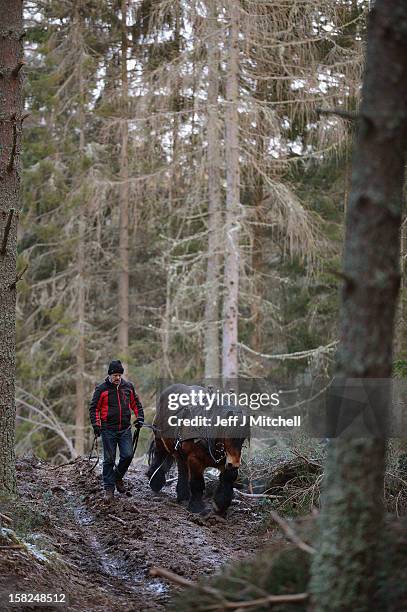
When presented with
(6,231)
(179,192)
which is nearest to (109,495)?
(6,231)

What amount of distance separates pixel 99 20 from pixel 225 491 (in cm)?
1750

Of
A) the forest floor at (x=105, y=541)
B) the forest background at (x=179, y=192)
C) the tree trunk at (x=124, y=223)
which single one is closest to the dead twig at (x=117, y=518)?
the forest floor at (x=105, y=541)

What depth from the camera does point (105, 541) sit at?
8695mm

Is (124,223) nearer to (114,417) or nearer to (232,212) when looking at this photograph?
(232,212)

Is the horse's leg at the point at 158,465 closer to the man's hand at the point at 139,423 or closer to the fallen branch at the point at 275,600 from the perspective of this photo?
the man's hand at the point at 139,423

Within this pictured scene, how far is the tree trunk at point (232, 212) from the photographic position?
678 inches

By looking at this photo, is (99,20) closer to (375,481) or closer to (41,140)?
(41,140)

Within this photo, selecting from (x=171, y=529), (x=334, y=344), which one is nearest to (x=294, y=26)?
(x=334, y=344)

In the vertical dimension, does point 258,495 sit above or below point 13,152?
below

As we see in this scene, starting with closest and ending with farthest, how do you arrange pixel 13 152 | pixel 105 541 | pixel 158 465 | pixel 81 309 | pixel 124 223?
pixel 13 152
pixel 105 541
pixel 158 465
pixel 81 309
pixel 124 223

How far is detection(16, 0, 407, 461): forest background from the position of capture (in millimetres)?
17625

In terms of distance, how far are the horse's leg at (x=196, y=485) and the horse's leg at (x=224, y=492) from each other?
208 millimetres

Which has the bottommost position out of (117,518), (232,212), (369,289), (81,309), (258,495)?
(117,518)

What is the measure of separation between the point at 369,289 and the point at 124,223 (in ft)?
65.0
